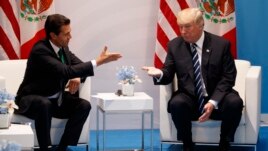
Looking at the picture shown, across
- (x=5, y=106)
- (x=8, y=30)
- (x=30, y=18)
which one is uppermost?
(x=30, y=18)

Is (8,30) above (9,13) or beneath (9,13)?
beneath

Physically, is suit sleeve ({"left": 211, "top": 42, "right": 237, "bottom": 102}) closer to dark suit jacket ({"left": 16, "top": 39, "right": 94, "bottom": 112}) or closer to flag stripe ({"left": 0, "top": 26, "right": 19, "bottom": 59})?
dark suit jacket ({"left": 16, "top": 39, "right": 94, "bottom": 112})

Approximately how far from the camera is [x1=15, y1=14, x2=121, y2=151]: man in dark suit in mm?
5086

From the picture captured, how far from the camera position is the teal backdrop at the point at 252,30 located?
6.68m

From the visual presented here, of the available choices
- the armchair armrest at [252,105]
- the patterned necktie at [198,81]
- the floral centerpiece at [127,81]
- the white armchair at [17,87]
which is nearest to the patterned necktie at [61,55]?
the white armchair at [17,87]

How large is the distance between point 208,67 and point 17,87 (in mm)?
1747

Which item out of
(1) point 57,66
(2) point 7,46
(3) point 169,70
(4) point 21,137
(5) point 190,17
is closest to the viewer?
(4) point 21,137

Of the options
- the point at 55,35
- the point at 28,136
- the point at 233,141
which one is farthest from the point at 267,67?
the point at 28,136

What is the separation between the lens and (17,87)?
5648 mm

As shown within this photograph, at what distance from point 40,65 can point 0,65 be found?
0.65 m

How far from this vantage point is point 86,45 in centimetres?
654

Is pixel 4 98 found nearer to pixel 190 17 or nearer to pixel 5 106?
pixel 5 106

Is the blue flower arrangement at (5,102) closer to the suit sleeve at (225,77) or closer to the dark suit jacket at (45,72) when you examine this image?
the dark suit jacket at (45,72)

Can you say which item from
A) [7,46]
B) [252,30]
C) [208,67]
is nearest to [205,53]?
[208,67]
